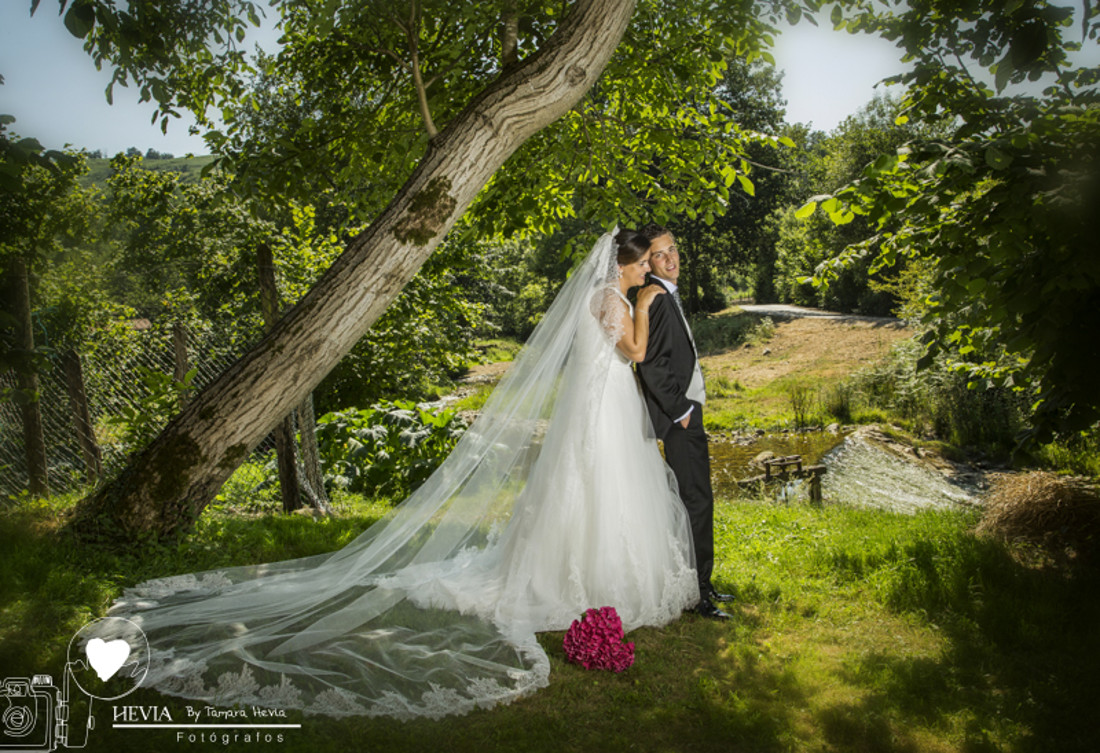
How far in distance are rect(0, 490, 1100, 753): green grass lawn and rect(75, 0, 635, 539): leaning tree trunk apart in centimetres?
32

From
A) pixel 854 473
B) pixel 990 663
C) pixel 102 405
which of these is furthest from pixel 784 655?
pixel 854 473

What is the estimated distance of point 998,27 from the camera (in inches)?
151

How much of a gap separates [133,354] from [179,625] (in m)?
4.99

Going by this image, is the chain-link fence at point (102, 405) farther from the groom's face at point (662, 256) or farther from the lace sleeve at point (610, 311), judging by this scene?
the groom's face at point (662, 256)

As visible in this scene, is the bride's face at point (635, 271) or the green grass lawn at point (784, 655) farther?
the bride's face at point (635, 271)

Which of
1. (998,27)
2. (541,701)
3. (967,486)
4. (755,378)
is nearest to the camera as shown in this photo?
(541,701)

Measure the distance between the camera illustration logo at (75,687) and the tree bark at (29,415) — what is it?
11.4ft

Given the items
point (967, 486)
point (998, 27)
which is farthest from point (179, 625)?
point (967, 486)

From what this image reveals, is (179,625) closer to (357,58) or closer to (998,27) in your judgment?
(357,58)

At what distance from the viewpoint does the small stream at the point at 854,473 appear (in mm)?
10438

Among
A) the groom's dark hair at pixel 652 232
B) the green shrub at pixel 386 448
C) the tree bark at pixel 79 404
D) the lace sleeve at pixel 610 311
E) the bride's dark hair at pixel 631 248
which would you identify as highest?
the groom's dark hair at pixel 652 232

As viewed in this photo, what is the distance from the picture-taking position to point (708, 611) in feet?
13.5

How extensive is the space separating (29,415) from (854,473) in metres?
12.3

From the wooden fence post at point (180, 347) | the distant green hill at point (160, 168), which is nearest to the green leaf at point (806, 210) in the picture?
the distant green hill at point (160, 168)
